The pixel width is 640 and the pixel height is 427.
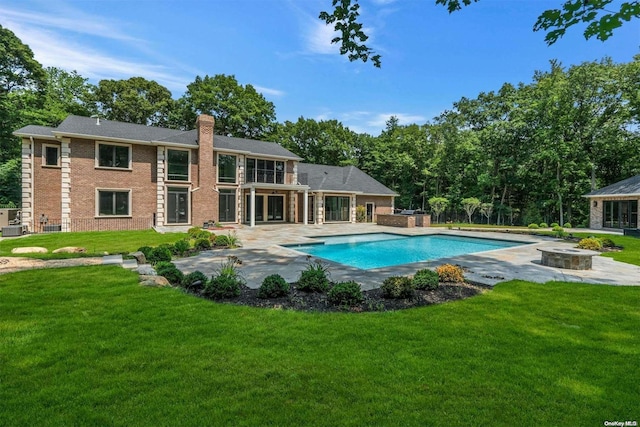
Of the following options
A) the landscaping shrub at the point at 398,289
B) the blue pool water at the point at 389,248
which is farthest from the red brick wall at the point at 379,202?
the landscaping shrub at the point at 398,289

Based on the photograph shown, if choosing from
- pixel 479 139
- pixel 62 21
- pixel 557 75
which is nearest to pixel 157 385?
pixel 62 21

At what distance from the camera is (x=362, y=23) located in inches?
181

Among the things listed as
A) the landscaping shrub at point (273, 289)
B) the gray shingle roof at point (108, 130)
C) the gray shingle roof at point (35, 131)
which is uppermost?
the gray shingle roof at point (108, 130)

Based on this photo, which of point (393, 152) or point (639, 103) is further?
point (393, 152)

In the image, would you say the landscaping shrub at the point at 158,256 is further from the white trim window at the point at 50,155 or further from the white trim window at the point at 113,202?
the white trim window at the point at 50,155

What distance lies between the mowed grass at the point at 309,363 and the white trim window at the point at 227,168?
1693cm

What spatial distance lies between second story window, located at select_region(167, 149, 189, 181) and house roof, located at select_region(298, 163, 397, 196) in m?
9.04

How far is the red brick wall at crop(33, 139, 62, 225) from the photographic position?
1675 centimetres

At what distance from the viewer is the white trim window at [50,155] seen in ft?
56.0

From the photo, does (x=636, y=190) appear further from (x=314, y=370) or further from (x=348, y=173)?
(x=314, y=370)

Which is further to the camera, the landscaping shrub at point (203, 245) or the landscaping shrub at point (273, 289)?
the landscaping shrub at point (203, 245)

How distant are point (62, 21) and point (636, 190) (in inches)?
1225

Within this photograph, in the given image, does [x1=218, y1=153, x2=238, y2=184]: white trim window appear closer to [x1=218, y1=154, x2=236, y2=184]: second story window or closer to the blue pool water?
[x1=218, y1=154, x2=236, y2=184]: second story window

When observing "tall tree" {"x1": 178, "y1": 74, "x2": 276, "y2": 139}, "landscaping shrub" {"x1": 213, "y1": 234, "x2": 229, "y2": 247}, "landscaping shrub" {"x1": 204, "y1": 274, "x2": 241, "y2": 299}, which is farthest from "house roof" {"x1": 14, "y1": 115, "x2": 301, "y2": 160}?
"landscaping shrub" {"x1": 204, "y1": 274, "x2": 241, "y2": 299}
